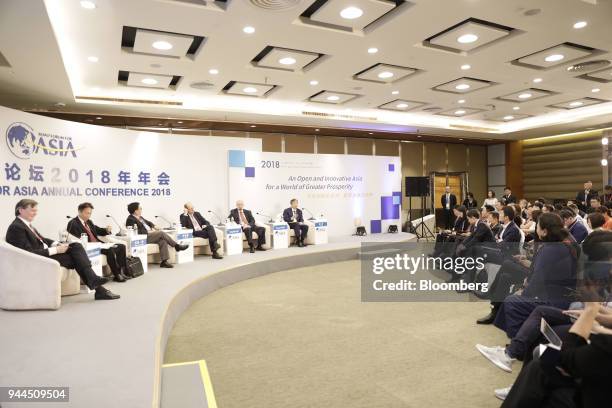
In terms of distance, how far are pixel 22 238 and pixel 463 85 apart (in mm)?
7371

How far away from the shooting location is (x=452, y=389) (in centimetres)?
288

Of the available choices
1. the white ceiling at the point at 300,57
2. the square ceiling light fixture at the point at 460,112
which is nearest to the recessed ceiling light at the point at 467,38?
the white ceiling at the point at 300,57

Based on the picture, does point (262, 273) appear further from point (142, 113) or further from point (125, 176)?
point (142, 113)

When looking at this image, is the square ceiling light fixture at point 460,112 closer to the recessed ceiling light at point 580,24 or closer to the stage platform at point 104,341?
the recessed ceiling light at point 580,24

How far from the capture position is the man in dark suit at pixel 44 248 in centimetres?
427

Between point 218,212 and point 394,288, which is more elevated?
point 218,212

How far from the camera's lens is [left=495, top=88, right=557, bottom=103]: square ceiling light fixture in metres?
8.49

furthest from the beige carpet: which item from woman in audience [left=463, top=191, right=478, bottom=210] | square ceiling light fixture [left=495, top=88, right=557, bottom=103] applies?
woman in audience [left=463, top=191, right=478, bottom=210]

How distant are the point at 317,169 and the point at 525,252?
638 cm

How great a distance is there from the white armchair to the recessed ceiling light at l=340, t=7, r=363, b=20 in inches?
159

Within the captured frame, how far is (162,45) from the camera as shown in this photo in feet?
18.4

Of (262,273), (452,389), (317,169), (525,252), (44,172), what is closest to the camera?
(452,389)

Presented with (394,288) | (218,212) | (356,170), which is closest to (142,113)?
(218,212)

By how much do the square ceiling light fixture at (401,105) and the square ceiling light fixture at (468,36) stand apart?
3164 millimetres
